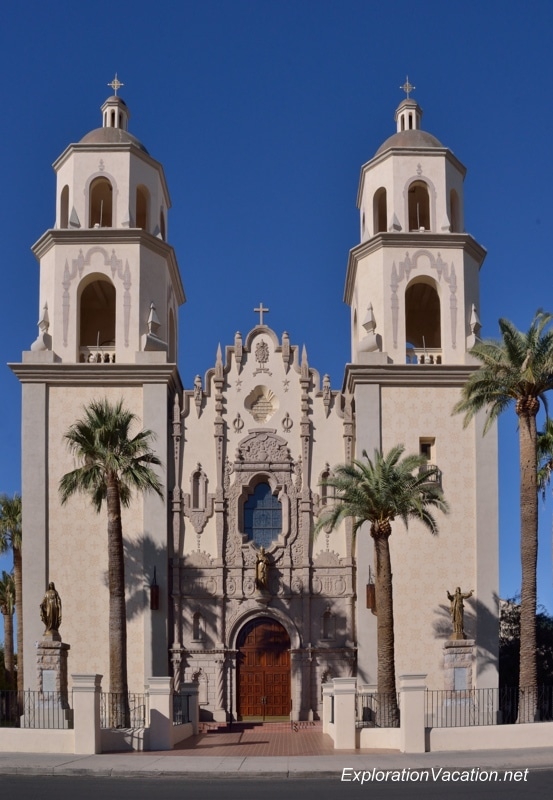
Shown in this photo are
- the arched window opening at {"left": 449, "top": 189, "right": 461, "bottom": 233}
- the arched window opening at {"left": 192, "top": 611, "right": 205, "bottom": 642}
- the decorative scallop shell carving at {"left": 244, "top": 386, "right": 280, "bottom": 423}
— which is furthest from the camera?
the arched window opening at {"left": 449, "top": 189, "right": 461, "bottom": 233}

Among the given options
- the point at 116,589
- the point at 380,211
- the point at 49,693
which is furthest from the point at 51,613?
the point at 380,211

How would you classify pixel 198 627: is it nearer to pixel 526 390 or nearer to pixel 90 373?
pixel 90 373

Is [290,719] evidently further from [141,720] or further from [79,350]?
[79,350]

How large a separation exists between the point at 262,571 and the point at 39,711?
359 inches

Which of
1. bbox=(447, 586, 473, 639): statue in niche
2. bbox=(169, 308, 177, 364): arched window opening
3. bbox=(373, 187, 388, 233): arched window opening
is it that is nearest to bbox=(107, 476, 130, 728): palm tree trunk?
bbox=(447, 586, 473, 639): statue in niche

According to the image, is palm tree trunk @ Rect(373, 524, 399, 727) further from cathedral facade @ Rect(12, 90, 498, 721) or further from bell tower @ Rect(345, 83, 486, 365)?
bell tower @ Rect(345, 83, 486, 365)

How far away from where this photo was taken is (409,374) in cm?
4134

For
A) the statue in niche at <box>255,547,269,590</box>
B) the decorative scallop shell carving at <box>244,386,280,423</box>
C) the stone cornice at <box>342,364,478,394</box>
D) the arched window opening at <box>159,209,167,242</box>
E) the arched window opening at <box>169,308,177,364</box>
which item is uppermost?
the arched window opening at <box>159,209,167,242</box>

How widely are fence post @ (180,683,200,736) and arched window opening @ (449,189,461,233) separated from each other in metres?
18.2

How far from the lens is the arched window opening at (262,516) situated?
42.5m

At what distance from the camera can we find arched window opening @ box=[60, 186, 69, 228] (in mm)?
43906

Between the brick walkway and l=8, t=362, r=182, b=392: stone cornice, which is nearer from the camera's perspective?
the brick walkway

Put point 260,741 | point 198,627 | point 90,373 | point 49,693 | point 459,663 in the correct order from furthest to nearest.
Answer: point 90,373
point 198,627
point 459,663
point 260,741
point 49,693

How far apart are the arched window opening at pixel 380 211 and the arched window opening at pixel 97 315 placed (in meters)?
9.81
